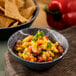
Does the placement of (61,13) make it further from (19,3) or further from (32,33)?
(32,33)

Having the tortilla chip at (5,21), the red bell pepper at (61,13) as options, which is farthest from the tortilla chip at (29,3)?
the tortilla chip at (5,21)

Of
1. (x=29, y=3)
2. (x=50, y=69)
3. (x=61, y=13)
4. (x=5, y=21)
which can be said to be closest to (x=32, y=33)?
(x=5, y=21)

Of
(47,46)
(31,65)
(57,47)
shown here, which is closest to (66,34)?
(57,47)

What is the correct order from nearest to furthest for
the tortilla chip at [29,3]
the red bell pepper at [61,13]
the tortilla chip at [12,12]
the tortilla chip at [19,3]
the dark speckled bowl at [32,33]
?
the dark speckled bowl at [32,33]
the tortilla chip at [12,12]
the tortilla chip at [19,3]
the tortilla chip at [29,3]
the red bell pepper at [61,13]

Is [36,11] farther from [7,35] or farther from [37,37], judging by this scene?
[37,37]

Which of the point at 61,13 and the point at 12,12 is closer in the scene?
the point at 12,12

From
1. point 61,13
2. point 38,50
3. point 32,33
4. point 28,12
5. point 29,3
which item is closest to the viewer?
point 38,50

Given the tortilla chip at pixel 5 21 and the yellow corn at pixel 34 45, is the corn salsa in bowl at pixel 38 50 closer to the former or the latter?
the yellow corn at pixel 34 45
